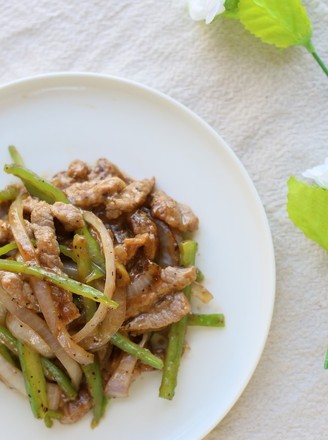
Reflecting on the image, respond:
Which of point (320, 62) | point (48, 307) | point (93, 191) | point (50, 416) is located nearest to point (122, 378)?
point (50, 416)

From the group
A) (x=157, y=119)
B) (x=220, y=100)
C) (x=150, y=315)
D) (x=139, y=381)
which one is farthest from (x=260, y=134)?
(x=139, y=381)

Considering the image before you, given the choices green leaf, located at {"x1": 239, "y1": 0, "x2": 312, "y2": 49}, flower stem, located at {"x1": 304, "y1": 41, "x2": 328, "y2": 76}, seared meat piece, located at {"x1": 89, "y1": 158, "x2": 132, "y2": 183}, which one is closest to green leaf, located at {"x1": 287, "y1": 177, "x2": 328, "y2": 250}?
flower stem, located at {"x1": 304, "y1": 41, "x2": 328, "y2": 76}

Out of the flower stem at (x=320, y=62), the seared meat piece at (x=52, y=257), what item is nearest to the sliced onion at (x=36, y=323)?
the seared meat piece at (x=52, y=257)

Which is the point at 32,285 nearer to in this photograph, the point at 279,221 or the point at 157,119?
the point at 157,119

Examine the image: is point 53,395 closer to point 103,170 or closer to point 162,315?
point 162,315

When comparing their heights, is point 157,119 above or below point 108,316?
above
